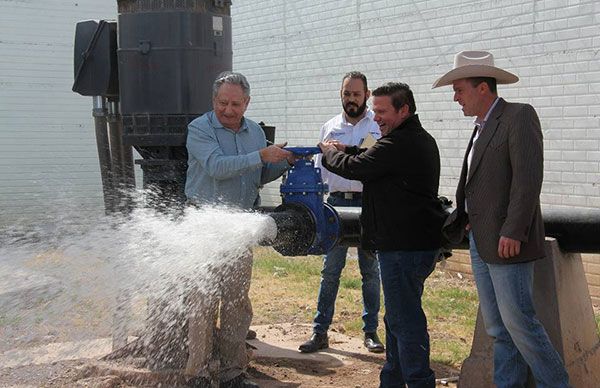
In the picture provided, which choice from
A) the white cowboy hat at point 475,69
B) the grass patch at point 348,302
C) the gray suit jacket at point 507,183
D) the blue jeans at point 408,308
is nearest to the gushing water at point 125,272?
the blue jeans at point 408,308

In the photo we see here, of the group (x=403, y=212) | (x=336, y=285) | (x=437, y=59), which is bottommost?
(x=336, y=285)

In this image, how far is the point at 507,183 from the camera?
4.88 m

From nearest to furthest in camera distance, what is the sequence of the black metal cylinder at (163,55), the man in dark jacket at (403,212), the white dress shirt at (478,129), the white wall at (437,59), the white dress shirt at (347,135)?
the white dress shirt at (478,129) → the man in dark jacket at (403,212) → the black metal cylinder at (163,55) → the white dress shirt at (347,135) → the white wall at (437,59)

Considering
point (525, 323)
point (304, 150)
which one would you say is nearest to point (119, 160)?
point (304, 150)

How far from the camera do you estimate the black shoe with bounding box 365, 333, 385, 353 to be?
23.7 feet

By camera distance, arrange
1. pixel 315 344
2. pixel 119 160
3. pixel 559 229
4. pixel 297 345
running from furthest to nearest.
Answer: pixel 297 345, pixel 315 344, pixel 119 160, pixel 559 229

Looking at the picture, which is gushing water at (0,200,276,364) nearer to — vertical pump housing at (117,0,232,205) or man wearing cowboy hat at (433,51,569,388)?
vertical pump housing at (117,0,232,205)

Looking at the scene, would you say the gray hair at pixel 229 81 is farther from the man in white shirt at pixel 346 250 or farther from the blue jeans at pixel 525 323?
the blue jeans at pixel 525 323

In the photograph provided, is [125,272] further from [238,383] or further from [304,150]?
[304,150]

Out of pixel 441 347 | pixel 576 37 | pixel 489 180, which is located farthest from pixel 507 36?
pixel 489 180

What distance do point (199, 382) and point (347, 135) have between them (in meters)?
2.33

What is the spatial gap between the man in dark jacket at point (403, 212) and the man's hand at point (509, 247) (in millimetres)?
695

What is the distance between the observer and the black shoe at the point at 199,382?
19.3 feet

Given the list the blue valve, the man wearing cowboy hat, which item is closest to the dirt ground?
the blue valve
